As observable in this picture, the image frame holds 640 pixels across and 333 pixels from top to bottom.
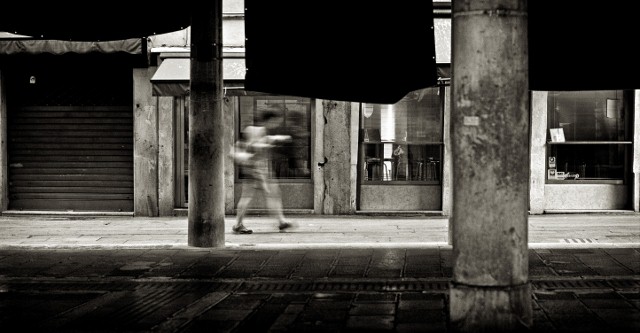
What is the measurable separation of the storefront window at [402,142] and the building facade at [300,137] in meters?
0.02

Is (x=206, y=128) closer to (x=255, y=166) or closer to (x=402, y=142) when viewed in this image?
(x=255, y=166)

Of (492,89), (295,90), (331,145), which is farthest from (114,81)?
(492,89)

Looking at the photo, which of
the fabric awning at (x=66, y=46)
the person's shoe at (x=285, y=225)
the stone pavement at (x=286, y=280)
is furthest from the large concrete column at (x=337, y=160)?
the fabric awning at (x=66, y=46)

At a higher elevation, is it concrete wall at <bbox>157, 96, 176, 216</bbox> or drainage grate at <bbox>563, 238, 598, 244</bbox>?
concrete wall at <bbox>157, 96, 176, 216</bbox>

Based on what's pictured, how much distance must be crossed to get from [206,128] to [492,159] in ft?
18.0

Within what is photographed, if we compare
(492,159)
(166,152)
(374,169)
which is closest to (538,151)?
(374,169)

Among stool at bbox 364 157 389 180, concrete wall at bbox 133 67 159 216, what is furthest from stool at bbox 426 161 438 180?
concrete wall at bbox 133 67 159 216

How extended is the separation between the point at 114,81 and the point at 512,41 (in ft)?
36.7

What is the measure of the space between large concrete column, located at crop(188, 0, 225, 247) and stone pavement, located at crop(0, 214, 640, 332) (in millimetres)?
352

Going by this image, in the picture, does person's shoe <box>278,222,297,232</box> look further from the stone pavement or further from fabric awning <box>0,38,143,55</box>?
fabric awning <box>0,38,143,55</box>

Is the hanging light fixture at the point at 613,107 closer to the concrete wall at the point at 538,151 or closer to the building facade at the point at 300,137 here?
the building facade at the point at 300,137

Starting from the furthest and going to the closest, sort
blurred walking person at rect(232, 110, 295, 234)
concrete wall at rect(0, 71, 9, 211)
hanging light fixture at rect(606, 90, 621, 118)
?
concrete wall at rect(0, 71, 9, 211) < hanging light fixture at rect(606, 90, 621, 118) < blurred walking person at rect(232, 110, 295, 234)

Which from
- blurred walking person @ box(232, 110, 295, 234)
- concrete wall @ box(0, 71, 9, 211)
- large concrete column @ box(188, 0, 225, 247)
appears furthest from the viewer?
concrete wall @ box(0, 71, 9, 211)

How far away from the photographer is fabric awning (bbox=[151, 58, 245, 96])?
14258mm
